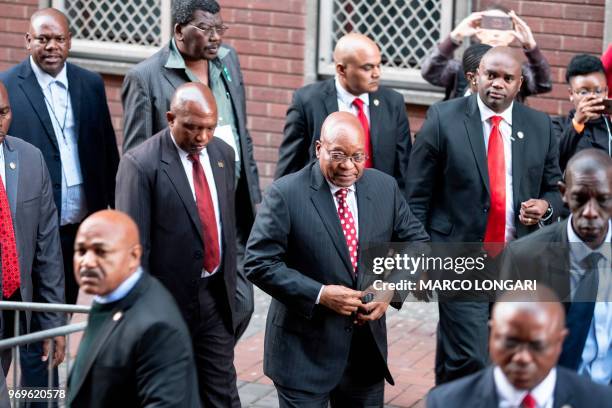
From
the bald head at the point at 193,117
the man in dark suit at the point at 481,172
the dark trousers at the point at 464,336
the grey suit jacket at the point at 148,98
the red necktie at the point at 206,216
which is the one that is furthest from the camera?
the grey suit jacket at the point at 148,98

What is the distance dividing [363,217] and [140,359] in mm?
1995

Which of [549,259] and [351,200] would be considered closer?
[549,259]

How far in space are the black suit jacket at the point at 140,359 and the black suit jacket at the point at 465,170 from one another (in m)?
2.84

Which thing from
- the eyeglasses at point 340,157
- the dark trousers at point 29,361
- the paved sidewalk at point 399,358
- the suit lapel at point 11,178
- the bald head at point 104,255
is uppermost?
the eyeglasses at point 340,157

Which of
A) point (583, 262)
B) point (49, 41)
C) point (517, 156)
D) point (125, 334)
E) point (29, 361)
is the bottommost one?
point (29, 361)

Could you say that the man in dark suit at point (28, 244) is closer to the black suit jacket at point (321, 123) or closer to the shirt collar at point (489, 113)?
the black suit jacket at point (321, 123)

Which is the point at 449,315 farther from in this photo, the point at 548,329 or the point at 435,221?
the point at 548,329

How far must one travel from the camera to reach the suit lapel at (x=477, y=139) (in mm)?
7587

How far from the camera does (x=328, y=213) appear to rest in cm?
665

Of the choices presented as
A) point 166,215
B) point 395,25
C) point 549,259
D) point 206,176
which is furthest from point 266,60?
point 549,259

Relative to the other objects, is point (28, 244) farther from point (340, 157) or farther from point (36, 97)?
point (340, 157)

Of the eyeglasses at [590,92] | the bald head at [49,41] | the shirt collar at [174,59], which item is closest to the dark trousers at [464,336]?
the eyeglasses at [590,92]

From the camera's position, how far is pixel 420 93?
38.1 ft

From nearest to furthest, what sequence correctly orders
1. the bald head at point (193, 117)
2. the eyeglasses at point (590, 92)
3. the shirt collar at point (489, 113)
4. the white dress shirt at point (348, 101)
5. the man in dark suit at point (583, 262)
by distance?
the man in dark suit at point (583, 262) → the bald head at point (193, 117) → the shirt collar at point (489, 113) → the white dress shirt at point (348, 101) → the eyeglasses at point (590, 92)
